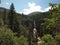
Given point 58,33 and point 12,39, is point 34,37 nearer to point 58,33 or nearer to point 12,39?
point 12,39

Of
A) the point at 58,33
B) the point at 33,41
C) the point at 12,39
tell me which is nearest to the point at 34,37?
the point at 33,41

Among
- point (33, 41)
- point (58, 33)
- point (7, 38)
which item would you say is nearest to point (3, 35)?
point (7, 38)

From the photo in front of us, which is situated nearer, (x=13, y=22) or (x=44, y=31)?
(x=44, y=31)

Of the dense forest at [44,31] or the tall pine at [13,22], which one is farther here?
the tall pine at [13,22]

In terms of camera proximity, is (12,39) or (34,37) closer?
(12,39)

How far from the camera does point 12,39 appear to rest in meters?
38.3

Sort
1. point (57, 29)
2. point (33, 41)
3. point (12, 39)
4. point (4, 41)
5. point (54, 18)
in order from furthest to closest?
1. point (33, 41)
2. point (12, 39)
3. point (4, 41)
4. point (57, 29)
5. point (54, 18)

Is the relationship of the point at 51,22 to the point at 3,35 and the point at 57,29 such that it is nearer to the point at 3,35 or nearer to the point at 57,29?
the point at 57,29

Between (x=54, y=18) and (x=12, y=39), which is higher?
(x=54, y=18)

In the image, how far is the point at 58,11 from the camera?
7109mm

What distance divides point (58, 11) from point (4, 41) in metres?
28.8

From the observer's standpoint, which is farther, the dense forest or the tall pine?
the tall pine

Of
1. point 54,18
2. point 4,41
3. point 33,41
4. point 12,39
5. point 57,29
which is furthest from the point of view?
point 33,41

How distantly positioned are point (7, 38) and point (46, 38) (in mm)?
29038
